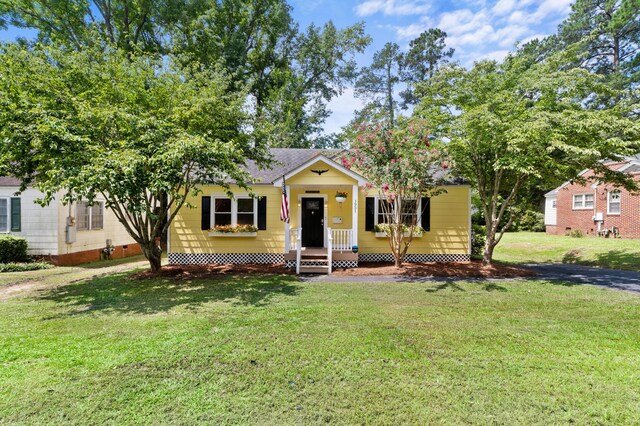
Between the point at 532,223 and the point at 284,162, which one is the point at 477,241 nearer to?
the point at 284,162

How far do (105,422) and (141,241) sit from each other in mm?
7603

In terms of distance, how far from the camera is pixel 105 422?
273cm

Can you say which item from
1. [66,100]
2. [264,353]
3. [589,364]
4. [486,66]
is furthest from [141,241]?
[486,66]

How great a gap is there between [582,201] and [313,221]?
1861 cm

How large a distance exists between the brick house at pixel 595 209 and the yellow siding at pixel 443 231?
23.6ft

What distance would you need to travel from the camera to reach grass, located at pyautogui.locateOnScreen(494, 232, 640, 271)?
476 inches

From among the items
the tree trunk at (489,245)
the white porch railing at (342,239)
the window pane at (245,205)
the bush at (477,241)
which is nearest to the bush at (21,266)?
the window pane at (245,205)

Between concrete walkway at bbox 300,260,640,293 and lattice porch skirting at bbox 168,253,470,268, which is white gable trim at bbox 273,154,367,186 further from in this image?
concrete walkway at bbox 300,260,640,293

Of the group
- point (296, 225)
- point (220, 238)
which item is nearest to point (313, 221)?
point (296, 225)

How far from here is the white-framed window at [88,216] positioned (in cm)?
1294

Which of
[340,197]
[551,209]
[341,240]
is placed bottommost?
[341,240]

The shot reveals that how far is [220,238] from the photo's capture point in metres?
12.0

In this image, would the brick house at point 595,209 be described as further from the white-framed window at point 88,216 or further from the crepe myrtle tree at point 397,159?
the white-framed window at point 88,216

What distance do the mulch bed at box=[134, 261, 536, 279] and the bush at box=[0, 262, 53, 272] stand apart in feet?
14.8
